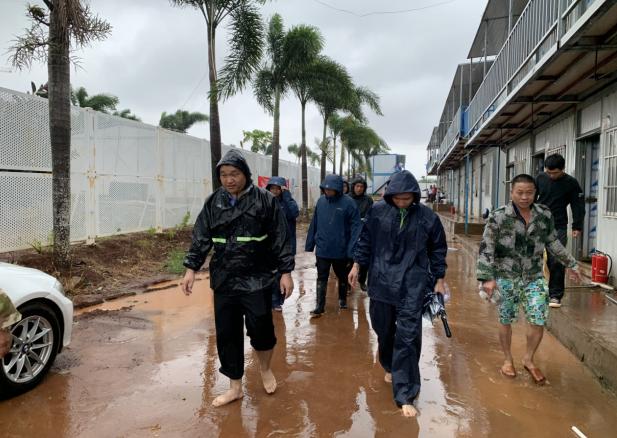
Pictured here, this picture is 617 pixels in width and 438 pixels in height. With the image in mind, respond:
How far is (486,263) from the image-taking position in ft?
12.1

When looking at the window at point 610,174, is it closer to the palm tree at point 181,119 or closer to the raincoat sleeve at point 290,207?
the raincoat sleeve at point 290,207

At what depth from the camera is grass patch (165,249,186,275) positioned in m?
8.50

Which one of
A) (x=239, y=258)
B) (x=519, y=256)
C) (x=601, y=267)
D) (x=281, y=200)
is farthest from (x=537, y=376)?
(x=281, y=200)

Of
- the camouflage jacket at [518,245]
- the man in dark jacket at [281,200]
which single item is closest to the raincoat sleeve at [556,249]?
the camouflage jacket at [518,245]

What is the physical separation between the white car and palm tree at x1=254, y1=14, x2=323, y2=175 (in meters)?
14.3

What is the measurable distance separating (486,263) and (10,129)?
7.22m

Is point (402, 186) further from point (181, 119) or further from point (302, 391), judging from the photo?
point (181, 119)

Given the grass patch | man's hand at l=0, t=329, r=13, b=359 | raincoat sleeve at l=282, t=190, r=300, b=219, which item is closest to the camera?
man's hand at l=0, t=329, r=13, b=359

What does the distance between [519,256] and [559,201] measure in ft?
6.49

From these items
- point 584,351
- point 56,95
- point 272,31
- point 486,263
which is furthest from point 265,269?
point 272,31

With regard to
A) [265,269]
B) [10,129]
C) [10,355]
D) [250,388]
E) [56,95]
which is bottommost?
[250,388]

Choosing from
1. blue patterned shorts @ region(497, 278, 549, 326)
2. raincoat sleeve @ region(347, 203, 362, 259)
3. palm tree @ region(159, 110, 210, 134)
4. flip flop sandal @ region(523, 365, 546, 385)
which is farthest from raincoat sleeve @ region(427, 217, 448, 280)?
palm tree @ region(159, 110, 210, 134)

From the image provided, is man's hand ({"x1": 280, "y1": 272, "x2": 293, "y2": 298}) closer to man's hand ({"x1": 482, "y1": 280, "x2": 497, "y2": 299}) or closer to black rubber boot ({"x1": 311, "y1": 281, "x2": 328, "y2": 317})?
man's hand ({"x1": 482, "y1": 280, "x2": 497, "y2": 299})

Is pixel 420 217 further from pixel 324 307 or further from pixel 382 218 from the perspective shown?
pixel 324 307
